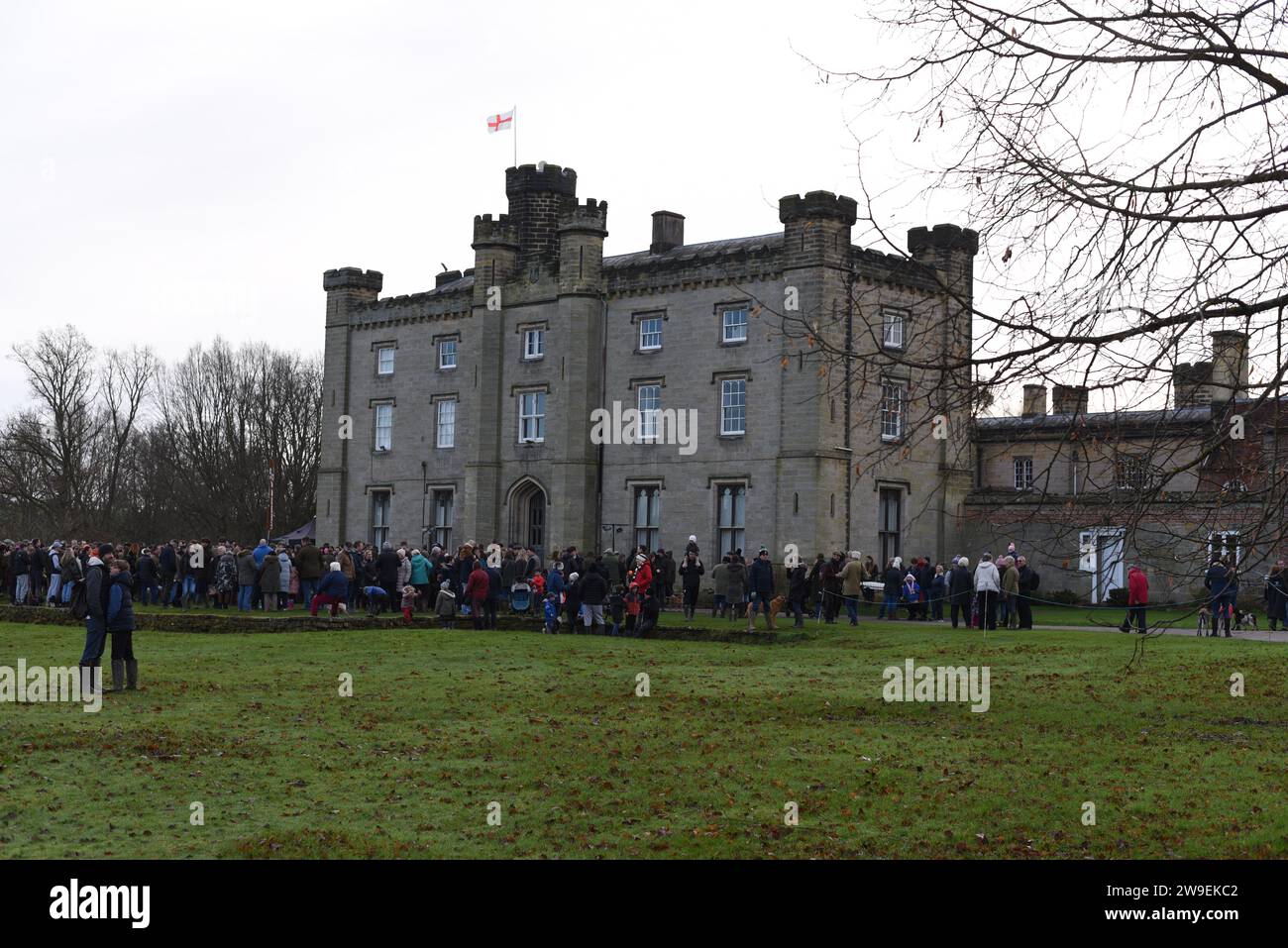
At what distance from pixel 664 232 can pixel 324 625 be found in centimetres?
2305

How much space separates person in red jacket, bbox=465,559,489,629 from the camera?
32.4 meters

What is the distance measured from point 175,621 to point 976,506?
23959 millimetres

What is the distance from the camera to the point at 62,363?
80938mm

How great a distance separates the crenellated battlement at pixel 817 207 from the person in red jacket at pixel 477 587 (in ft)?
47.2

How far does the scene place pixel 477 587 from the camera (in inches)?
1283

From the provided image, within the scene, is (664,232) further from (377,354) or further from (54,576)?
(54,576)

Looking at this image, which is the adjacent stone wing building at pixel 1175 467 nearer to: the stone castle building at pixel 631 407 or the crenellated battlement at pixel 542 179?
the stone castle building at pixel 631 407

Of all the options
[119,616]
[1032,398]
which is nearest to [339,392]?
[119,616]

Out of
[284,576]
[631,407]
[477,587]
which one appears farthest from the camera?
[631,407]

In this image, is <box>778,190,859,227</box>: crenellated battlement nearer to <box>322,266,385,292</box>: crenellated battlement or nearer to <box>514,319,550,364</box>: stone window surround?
<box>514,319,550,364</box>: stone window surround

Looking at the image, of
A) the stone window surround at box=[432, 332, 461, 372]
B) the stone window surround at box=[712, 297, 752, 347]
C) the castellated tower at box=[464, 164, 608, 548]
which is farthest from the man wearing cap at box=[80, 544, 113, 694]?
the stone window surround at box=[432, 332, 461, 372]

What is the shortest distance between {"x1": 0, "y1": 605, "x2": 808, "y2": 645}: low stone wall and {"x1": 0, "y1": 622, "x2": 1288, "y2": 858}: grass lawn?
6988 mm

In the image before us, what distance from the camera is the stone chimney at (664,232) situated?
50.4 metres
